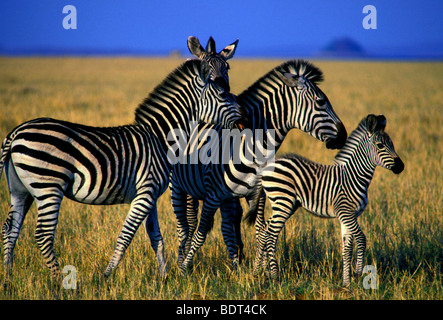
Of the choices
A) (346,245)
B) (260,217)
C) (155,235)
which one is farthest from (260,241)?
(155,235)

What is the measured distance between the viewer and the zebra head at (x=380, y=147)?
17.5ft

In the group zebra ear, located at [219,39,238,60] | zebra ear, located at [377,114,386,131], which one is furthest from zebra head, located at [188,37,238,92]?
zebra ear, located at [377,114,386,131]

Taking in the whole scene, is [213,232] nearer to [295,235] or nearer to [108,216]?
[295,235]

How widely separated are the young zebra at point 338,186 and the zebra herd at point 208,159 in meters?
0.01

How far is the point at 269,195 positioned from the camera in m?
5.44

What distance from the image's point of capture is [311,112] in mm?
5512

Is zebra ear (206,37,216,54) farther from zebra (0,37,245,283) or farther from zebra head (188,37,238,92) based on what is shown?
zebra (0,37,245,283)

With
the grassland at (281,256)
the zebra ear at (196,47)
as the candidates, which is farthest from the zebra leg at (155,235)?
the zebra ear at (196,47)

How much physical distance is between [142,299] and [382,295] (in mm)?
2768

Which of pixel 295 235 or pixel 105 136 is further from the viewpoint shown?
pixel 295 235

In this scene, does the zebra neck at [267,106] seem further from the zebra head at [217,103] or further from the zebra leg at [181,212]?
the zebra leg at [181,212]

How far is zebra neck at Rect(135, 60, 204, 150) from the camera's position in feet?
18.6
